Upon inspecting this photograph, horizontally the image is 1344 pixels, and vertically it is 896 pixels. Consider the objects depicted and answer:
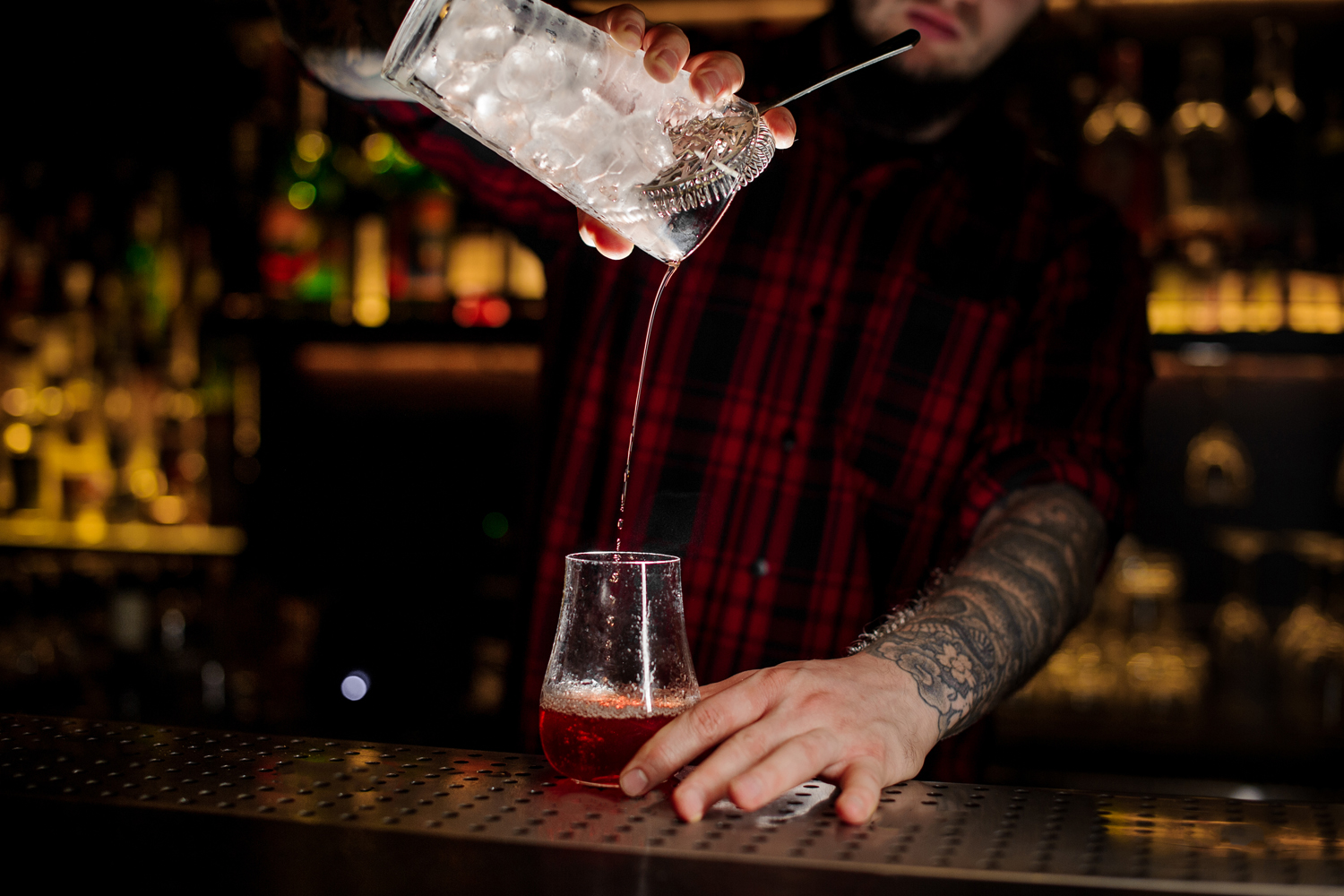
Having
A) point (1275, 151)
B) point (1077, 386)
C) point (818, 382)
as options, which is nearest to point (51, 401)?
point (818, 382)

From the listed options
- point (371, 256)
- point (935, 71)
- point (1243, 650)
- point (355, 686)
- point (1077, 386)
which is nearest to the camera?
point (1077, 386)

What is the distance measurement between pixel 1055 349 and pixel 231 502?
2041mm

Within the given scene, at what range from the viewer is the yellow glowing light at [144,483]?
115 inches

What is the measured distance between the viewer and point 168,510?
2.88m

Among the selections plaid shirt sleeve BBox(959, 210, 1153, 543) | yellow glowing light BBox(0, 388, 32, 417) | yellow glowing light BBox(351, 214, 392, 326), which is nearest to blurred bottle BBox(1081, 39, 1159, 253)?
plaid shirt sleeve BBox(959, 210, 1153, 543)

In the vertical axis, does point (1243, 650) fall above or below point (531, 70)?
below

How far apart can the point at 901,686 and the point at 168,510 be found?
2335 mm

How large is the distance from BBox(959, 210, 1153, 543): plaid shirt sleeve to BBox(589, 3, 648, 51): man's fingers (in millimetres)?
810

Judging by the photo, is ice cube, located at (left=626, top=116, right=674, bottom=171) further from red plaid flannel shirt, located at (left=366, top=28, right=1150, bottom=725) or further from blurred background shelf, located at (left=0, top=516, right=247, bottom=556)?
blurred background shelf, located at (left=0, top=516, right=247, bottom=556)

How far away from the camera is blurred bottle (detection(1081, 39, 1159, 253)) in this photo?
2.43m

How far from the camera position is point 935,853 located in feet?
2.46

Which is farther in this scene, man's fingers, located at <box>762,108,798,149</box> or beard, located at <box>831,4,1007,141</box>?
beard, located at <box>831,4,1007,141</box>

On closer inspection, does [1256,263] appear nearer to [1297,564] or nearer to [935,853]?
[1297,564]

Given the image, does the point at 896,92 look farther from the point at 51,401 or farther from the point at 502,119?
the point at 51,401
